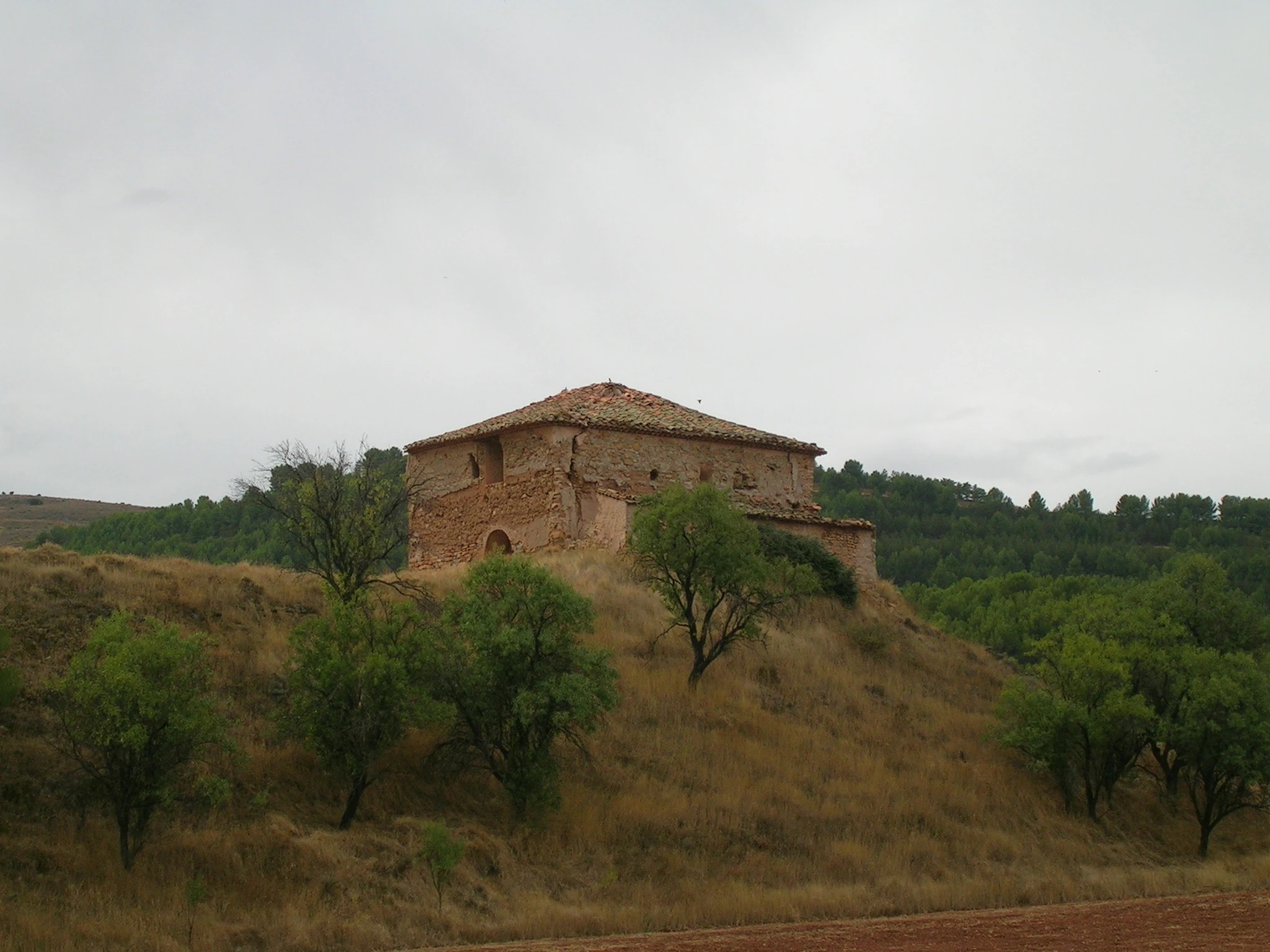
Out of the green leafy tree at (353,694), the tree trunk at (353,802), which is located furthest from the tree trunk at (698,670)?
the tree trunk at (353,802)

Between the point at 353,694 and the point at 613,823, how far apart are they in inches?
156

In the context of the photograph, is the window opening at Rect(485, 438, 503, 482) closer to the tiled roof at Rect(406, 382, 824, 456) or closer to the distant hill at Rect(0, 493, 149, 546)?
the tiled roof at Rect(406, 382, 824, 456)

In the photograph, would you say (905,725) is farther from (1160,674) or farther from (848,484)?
(848,484)

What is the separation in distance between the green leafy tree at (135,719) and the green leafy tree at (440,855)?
2.59 m

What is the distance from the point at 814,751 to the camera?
20797 millimetres

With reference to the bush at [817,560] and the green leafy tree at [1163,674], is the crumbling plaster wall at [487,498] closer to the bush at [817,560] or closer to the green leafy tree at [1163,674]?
the bush at [817,560]

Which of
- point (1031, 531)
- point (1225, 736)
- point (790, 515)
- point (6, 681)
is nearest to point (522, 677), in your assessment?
point (6, 681)

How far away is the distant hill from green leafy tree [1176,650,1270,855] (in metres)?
49.3

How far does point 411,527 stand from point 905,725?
540 inches

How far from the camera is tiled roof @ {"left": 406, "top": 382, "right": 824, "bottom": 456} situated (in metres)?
28.7

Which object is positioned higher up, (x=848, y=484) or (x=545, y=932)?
(x=848, y=484)

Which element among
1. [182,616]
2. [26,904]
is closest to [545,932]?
[26,904]

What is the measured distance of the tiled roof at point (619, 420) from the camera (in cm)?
2867

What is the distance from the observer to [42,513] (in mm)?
65875
